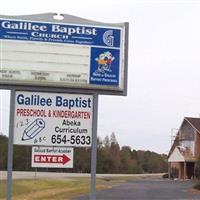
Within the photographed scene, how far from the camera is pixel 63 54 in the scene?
473 inches

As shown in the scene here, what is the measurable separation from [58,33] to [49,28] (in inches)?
8.2

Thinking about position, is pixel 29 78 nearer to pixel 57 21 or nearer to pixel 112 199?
pixel 57 21

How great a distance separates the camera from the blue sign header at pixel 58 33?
1190 centimetres

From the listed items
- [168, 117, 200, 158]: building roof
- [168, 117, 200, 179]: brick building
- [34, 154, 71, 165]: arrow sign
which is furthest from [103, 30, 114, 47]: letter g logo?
[168, 117, 200, 158]: building roof

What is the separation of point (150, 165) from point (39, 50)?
11397 cm

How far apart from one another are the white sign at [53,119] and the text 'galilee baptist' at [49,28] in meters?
1.28


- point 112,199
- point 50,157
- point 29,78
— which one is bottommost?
point 112,199

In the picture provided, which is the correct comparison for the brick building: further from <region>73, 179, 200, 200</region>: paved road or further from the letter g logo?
the letter g logo

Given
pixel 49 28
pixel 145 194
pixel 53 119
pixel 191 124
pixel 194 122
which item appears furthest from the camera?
pixel 194 122

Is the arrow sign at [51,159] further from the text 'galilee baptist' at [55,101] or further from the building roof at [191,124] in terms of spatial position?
the building roof at [191,124]

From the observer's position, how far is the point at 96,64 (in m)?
12.1


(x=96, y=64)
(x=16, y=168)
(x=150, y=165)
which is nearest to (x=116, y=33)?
(x=96, y=64)

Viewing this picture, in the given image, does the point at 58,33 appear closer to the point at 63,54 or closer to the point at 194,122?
the point at 63,54

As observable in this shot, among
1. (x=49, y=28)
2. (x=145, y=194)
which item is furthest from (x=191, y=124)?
(x=49, y=28)
